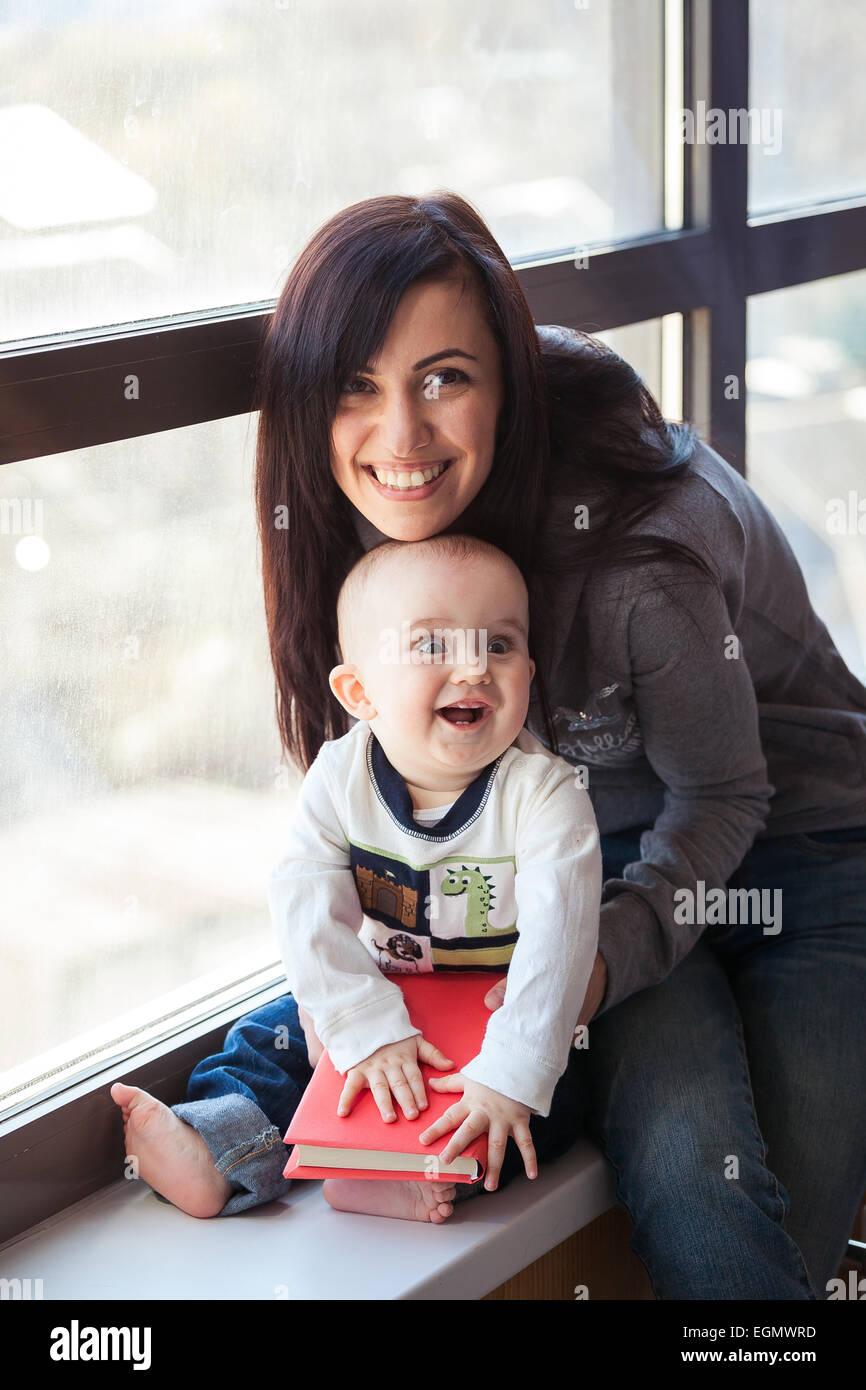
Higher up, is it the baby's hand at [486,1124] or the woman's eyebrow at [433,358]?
the woman's eyebrow at [433,358]

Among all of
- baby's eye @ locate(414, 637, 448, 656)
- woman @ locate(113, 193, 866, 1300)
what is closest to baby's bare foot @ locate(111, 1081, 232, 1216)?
woman @ locate(113, 193, 866, 1300)

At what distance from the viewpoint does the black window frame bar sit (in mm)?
1187

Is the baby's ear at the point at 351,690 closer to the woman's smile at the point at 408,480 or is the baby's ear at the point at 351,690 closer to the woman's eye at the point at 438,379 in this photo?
the woman's smile at the point at 408,480

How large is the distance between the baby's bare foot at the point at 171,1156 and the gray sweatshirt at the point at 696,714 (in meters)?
0.44

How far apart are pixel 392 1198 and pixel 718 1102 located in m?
0.35

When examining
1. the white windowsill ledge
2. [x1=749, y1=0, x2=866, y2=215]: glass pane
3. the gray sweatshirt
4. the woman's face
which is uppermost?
[x1=749, y1=0, x2=866, y2=215]: glass pane

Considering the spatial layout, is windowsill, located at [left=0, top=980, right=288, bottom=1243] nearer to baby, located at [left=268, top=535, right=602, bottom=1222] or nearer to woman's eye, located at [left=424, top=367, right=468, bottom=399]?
baby, located at [left=268, top=535, right=602, bottom=1222]

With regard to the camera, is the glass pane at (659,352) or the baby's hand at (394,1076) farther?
the glass pane at (659,352)

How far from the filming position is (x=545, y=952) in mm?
1181

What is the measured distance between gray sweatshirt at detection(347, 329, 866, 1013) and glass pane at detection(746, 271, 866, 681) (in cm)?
74

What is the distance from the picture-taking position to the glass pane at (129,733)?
50.6 inches

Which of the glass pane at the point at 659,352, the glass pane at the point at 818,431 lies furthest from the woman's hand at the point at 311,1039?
the glass pane at the point at 818,431

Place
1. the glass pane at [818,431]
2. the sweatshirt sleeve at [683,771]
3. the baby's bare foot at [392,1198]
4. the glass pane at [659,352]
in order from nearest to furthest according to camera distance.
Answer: the baby's bare foot at [392,1198] < the sweatshirt sleeve at [683,771] < the glass pane at [659,352] < the glass pane at [818,431]
